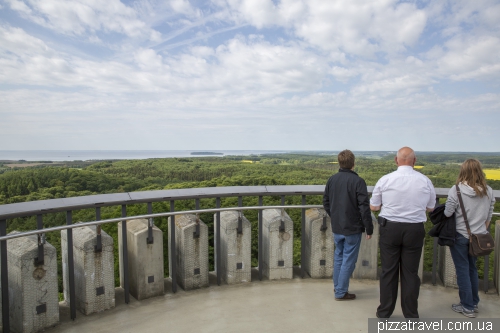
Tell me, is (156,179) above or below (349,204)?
below

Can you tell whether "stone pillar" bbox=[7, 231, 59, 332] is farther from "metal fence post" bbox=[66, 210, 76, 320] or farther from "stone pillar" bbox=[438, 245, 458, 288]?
"stone pillar" bbox=[438, 245, 458, 288]

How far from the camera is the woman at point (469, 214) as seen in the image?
3.43m

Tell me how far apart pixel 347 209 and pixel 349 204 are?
0.05m

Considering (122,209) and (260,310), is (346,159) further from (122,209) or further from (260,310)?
(122,209)

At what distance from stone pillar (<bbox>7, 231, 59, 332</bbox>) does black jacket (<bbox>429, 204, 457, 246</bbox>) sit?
3642 mm

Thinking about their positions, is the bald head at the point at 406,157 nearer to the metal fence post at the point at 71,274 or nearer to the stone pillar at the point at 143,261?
the stone pillar at the point at 143,261

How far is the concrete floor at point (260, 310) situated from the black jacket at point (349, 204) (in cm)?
83

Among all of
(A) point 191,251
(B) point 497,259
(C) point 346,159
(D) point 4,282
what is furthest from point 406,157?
(D) point 4,282

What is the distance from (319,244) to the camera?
14.9ft

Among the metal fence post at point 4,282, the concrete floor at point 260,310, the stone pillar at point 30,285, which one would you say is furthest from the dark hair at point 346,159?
the metal fence post at point 4,282

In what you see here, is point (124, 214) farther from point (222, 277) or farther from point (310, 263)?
point (310, 263)

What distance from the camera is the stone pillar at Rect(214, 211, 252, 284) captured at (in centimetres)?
429

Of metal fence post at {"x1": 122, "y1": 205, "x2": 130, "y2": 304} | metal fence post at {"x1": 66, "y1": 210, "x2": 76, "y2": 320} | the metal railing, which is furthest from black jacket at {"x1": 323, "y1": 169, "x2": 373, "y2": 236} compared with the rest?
metal fence post at {"x1": 66, "y1": 210, "x2": 76, "y2": 320}

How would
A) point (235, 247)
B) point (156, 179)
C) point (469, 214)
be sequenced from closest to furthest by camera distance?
1. point (469, 214)
2. point (235, 247)
3. point (156, 179)
